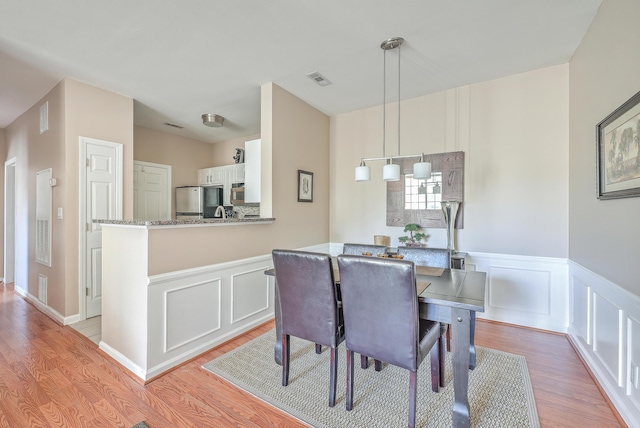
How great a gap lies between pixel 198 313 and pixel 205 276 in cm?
31

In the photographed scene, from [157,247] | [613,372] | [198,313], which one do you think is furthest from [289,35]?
[613,372]

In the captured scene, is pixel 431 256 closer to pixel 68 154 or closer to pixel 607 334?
pixel 607 334

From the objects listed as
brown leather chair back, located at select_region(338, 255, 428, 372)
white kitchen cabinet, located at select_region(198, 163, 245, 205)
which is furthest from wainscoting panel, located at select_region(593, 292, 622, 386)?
white kitchen cabinet, located at select_region(198, 163, 245, 205)

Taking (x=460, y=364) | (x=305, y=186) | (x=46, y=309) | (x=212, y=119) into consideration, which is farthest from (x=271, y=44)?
(x=46, y=309)

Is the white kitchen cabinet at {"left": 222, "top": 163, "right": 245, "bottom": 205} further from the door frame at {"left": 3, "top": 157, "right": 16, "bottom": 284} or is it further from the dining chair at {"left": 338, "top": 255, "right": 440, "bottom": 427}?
the dining chair at {"left": 338, "top": 255, "right": 440, "bottom": 427}

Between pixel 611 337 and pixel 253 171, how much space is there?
135 inches

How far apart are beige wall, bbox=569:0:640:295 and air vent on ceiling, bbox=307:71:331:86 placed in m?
2.22

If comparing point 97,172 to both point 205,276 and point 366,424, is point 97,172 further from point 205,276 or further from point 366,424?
point 366,424

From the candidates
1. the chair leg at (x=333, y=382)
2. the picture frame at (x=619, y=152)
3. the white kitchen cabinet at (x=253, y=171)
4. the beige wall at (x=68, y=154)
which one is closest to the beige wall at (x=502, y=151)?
the picture frame at (x=619, y=152)

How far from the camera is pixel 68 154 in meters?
3.05

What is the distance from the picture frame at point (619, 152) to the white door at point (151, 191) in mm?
5486

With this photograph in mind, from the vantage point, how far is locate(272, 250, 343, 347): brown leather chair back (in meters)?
1.77

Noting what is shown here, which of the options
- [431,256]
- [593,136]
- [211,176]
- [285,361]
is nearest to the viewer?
[285,361]

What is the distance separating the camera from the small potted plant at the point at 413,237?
338 cm
